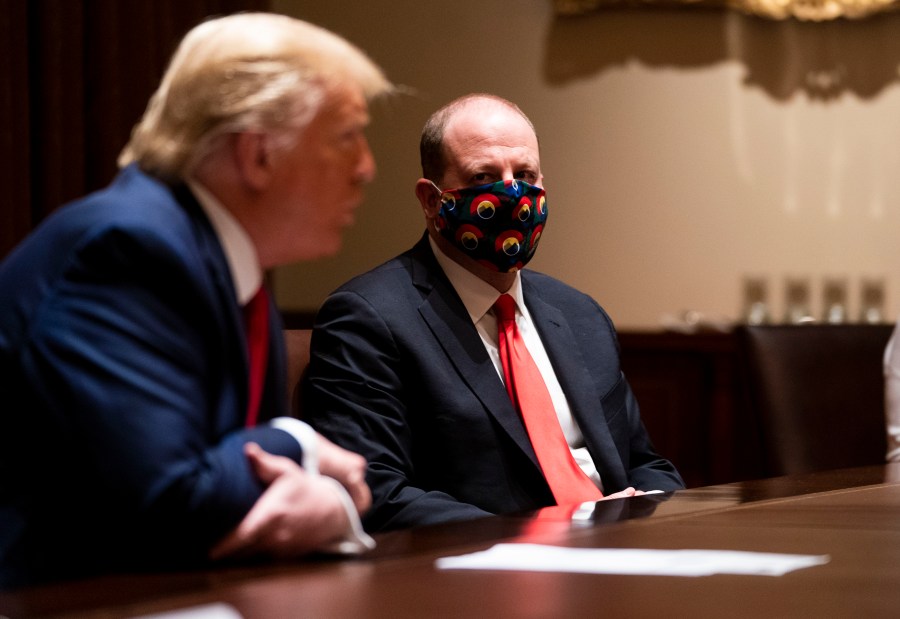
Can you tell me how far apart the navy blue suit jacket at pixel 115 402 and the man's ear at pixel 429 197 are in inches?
49.2

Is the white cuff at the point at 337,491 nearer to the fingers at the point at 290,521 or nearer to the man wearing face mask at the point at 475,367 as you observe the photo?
the fingers at the point at 290,521

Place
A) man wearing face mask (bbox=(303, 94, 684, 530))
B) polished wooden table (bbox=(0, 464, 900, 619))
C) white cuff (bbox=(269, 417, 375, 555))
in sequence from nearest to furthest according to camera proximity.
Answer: polished wooden table (bbox=(0, 464, 900, 619)), white cuff (bbox=(269, 417, 375, 555)), man wearing face mask (bbox=(303, 94, 684, 530))

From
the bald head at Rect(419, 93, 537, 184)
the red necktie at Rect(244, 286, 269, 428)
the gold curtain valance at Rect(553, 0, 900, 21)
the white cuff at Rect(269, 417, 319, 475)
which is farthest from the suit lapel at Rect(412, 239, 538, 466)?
the gold curtain valance at Rect(553, 0, 900, 21)

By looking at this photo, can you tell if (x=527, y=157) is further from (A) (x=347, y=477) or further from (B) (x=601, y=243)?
(B) (x=601, y=243)

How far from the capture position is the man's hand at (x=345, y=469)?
137 cm

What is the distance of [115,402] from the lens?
3.96 ft

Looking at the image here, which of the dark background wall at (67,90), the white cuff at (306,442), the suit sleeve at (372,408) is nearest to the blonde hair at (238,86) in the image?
the white cuff at (306,442)

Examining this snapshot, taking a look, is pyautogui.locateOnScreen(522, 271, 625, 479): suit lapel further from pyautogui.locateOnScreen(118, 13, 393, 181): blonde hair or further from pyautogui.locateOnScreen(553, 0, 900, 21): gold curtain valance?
pyautogui.locateOnScreen(553, 0, 900, 21): gold curtain valance

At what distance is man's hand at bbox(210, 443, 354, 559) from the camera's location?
1.24 meters

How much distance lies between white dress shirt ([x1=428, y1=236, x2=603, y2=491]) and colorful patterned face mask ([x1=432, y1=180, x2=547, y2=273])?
0.17 ft

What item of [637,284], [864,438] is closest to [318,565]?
[864,438]

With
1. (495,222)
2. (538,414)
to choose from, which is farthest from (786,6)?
(538,414)

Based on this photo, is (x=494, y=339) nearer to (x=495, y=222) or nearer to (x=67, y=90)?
(x=495, y=222)

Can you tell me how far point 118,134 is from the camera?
417 cm
